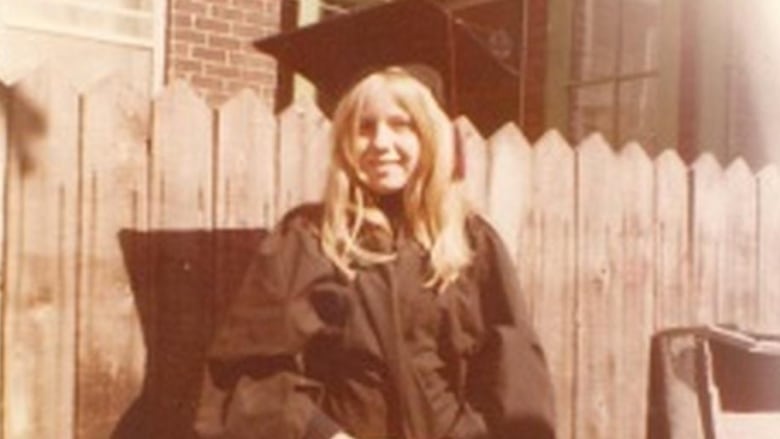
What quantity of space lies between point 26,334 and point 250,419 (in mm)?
781

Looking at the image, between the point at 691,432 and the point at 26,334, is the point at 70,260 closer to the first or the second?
the point at 26,334

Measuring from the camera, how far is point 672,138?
8.86m

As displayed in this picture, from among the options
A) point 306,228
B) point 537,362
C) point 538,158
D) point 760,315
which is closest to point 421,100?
point 306,228

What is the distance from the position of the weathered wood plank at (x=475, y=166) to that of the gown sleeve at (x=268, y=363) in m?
1.57

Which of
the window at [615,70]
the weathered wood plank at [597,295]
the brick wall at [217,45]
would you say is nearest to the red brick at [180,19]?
the brick wall at [217,45]

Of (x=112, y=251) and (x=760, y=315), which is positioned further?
(x=760, y=315)

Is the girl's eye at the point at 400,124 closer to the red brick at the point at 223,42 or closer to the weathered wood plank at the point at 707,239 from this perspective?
the weathered wood plank at the point at 707,239

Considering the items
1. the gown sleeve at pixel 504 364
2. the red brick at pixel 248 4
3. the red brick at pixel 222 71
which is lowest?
the gown sleeve at pixel 504 364

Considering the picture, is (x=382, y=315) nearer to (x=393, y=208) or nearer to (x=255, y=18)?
(x=393, y=208)

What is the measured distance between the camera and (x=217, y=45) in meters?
8.34

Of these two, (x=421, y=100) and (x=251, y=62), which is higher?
(x=251, y=62)

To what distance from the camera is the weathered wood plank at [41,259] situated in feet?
12.4

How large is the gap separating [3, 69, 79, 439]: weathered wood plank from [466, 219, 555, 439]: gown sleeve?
120 cm

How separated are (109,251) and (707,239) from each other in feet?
10.3
